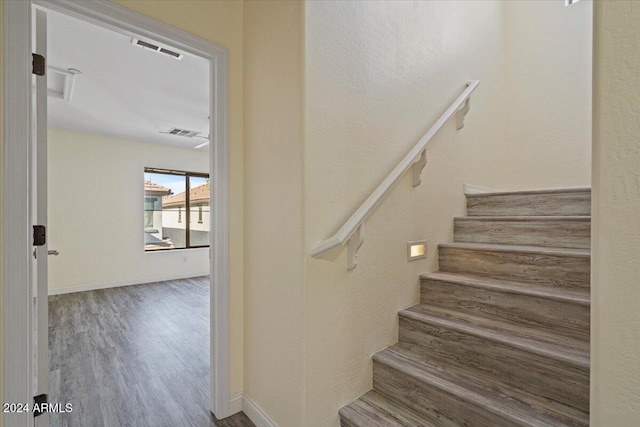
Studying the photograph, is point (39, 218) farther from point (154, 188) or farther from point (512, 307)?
point (154, 188)

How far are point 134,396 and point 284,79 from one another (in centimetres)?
224

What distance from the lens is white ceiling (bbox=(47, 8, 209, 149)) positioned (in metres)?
2.28

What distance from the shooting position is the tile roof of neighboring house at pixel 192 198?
5660 millimetres

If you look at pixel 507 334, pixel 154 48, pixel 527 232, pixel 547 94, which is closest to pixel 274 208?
pixel 507 334

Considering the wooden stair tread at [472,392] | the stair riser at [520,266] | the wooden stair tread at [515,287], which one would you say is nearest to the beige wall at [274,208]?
the wooden stair tread at [472,392]

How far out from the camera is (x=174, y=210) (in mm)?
5742

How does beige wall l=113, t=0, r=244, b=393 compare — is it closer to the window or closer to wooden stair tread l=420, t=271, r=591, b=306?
wooden stair tread l=420, t=271, r=591, b=306

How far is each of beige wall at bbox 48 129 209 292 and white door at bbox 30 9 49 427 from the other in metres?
4.12

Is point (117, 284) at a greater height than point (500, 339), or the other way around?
point (500, 339)

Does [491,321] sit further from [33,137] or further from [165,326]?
[165,326]

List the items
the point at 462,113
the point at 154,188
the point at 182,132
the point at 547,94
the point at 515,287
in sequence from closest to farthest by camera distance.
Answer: the point at 515,287 < the point at 462,113 < the point at 547,94 < the point at 182,132 < the point at 154,188

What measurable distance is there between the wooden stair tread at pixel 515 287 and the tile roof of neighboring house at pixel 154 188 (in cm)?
525

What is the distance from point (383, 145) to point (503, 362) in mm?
1254

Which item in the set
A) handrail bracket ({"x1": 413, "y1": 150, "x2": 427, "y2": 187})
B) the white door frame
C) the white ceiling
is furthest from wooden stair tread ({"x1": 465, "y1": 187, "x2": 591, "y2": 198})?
the white door frame
